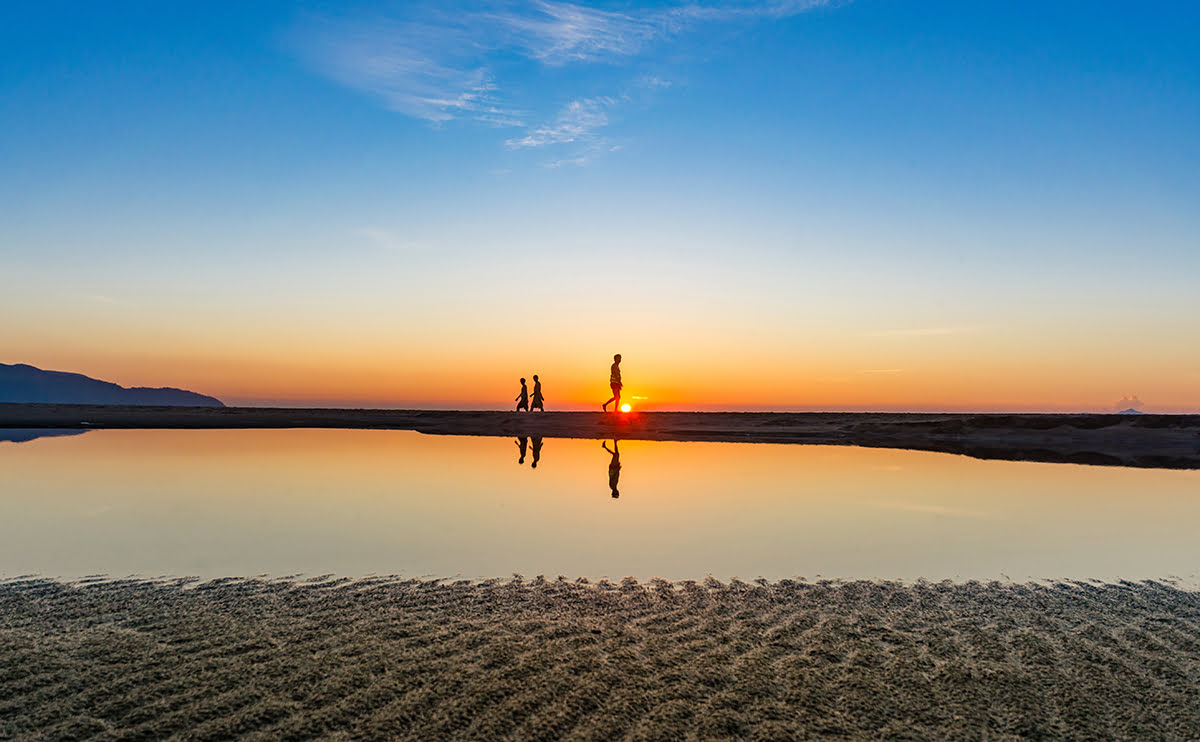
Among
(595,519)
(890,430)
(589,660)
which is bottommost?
(589,660)

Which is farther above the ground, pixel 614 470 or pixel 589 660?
pixel 614 470

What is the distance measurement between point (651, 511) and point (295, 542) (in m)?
5.86

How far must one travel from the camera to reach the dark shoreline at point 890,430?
86.0ft

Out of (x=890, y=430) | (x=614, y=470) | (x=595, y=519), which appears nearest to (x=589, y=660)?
(x=595, y=519)

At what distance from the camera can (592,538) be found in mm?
10688

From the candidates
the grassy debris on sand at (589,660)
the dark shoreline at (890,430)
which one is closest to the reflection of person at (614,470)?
the dark shoreline at (890,430)

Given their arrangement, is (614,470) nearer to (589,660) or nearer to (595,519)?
(595,519)

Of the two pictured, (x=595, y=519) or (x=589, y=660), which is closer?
(x=589, y=660)

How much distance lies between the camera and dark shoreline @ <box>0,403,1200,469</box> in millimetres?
26203

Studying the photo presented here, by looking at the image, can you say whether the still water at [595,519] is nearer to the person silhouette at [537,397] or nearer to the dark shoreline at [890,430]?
the dark shoreline at [890,430]

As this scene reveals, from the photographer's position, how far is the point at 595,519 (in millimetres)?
12234

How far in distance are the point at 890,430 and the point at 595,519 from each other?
26.9 meters

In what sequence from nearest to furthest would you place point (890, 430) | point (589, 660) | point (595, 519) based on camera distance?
point (589, 660) < point (595, 519) < point (890, 430)

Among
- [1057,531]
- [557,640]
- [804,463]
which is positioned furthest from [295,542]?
[804,463]
